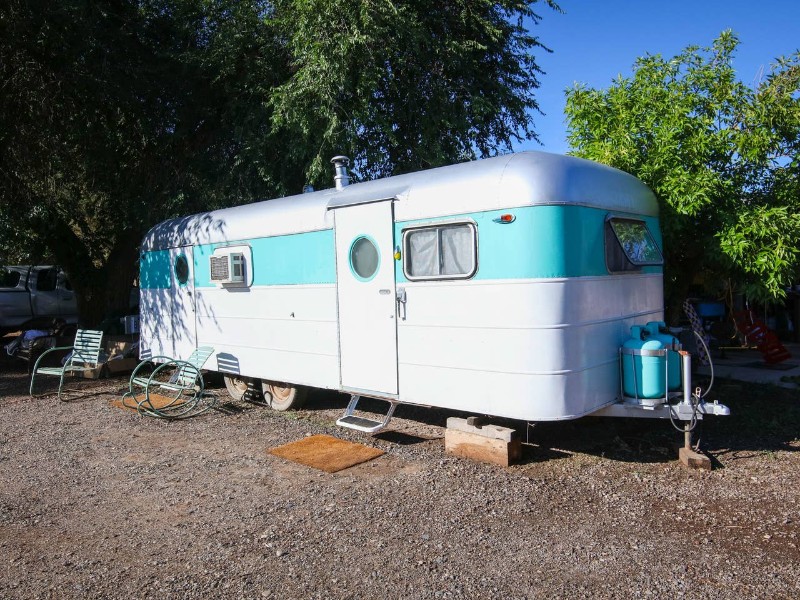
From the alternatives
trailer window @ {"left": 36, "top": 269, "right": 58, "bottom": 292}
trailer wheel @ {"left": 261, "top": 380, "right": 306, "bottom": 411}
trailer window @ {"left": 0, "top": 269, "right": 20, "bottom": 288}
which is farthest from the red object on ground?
trailer window @ {"left": 0, "top": 269, "right": 20, "bottom": 288}

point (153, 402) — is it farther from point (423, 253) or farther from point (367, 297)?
point (423, 253)

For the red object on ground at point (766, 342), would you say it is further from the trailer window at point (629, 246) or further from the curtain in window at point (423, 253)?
the curtain in window at point (423, 253)

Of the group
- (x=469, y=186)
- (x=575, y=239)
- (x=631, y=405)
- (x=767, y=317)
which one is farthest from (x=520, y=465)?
(x=767, y=317)

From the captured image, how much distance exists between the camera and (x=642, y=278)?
5.68 meters

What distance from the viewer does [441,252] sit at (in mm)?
5258

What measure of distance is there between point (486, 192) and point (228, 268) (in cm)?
364

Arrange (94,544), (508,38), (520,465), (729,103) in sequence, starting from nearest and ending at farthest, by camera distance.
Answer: (94,544)
(520,465)
(729,103)
(508,38)

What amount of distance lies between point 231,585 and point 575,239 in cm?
335

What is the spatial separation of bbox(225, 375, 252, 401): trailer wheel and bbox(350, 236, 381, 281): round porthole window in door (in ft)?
9.34

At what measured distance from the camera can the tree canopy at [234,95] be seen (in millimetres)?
9258

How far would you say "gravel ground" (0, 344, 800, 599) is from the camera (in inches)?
135

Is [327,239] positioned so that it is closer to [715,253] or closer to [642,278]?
[642,278]

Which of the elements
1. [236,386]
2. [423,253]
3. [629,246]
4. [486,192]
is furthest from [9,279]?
[629,246]

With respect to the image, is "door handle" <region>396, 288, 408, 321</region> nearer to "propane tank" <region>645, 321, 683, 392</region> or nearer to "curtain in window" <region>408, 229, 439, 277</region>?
"curtain in window" <region>408, 229, 439, 277</region>
